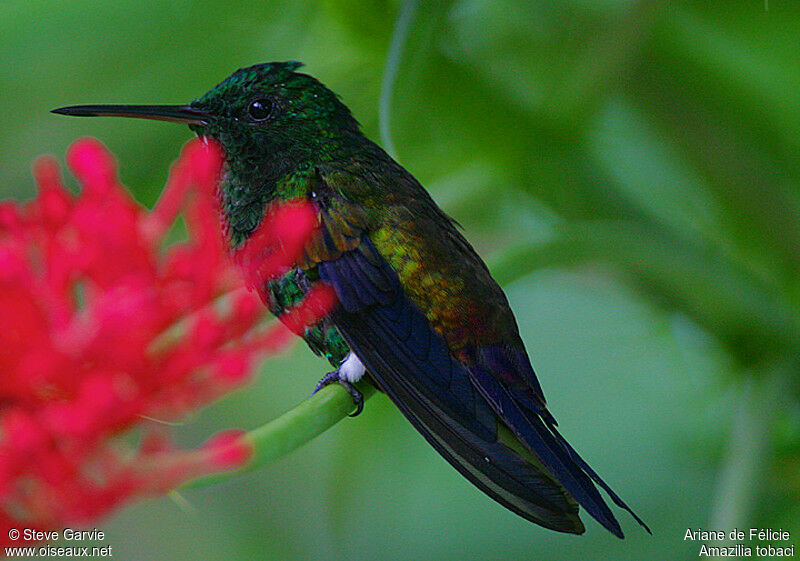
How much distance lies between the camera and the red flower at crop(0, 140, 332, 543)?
0.37 meters

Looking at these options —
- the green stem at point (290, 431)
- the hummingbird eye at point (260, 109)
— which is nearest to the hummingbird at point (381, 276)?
the hummingbird eye at point (260, 109)

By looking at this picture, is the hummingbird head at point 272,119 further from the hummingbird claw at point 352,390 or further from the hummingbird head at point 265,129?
the hummingbird claw at point 352,390

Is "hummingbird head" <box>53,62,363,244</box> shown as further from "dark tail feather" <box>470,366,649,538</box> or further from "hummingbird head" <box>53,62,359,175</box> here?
"dark tail feather" <box>470,366,649,538</box>

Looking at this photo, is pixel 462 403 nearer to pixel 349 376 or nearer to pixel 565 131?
pixel 349 376

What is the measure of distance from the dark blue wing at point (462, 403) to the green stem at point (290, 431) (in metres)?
0.12

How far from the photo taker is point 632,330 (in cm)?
113

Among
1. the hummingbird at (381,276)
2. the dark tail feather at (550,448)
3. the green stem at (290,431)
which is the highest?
the hummingbird at (381,276)

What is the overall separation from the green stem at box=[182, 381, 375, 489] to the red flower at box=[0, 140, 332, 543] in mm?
16

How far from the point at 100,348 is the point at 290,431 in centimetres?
10

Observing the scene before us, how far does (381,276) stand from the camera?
0.73 m

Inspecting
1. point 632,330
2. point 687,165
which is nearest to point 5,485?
point 687,165

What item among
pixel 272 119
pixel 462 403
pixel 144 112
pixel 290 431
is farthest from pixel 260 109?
pixel 290 431

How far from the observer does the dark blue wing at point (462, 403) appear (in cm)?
58

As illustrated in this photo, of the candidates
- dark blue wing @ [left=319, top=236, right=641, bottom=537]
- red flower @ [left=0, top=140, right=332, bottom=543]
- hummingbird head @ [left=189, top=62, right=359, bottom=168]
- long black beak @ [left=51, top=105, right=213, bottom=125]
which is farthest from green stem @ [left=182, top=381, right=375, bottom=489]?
hummingbird head @ [left=189, top=62, right=359, bottom=168]
